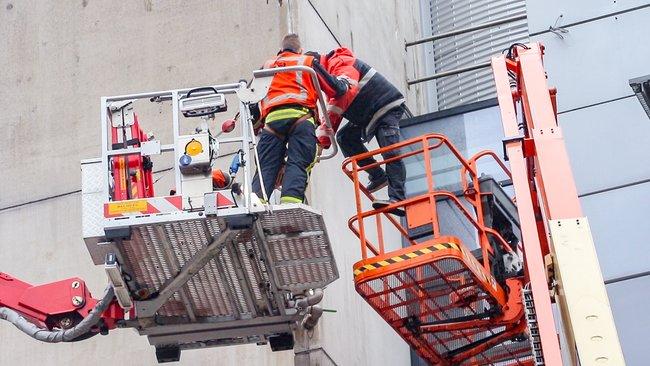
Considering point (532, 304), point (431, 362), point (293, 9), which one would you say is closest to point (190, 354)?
point (431, 362)

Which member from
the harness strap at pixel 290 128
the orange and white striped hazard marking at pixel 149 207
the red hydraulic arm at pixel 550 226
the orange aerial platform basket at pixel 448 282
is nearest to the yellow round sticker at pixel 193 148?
the orange and white striped hazard marking at pixel 149 207

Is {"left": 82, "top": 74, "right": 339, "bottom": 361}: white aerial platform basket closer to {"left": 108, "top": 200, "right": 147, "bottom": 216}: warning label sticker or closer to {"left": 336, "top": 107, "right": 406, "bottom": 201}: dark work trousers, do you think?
{"left": 108, "top": 200, "right": 147, "bottom": 216}: warning label sticker

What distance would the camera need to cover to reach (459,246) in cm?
995

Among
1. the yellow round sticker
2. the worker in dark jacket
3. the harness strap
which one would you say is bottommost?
the yellow round sticker

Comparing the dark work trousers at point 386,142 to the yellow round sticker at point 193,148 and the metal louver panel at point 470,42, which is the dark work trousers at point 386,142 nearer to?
the yellow round sticker at point 193,148

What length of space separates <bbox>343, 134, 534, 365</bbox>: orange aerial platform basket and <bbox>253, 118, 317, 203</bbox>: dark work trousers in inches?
24.3

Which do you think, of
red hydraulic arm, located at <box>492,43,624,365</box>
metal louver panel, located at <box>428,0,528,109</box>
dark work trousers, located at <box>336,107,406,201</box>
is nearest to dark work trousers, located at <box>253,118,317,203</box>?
dark work trousers, located at <box>336,107,406,201</box>

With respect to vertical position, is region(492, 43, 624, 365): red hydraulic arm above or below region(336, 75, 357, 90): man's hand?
below

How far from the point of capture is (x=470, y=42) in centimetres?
1989

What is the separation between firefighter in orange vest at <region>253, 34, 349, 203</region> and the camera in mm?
10508

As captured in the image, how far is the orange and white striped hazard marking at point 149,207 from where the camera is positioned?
372 inches

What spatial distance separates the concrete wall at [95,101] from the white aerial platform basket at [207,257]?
209 centimetres

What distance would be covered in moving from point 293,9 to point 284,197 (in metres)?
3.97

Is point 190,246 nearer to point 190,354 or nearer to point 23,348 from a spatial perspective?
point 190,354
